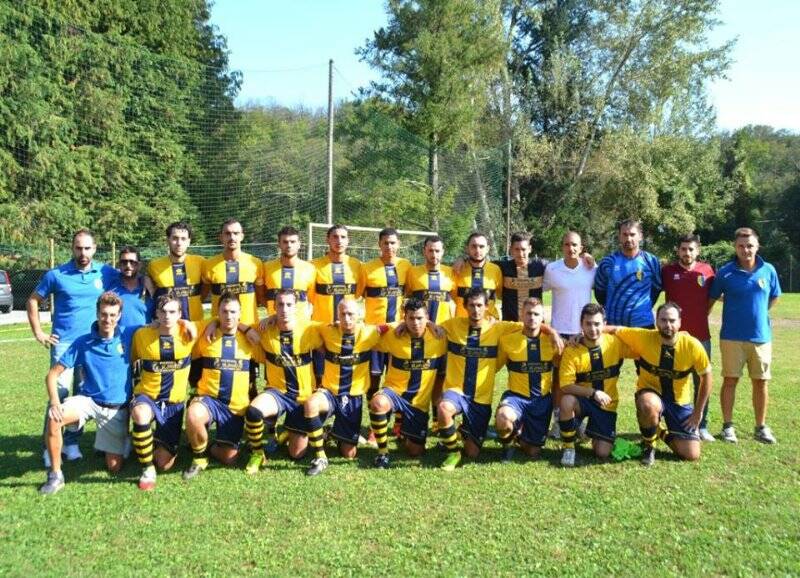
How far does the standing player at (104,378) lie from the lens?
457 centimetres

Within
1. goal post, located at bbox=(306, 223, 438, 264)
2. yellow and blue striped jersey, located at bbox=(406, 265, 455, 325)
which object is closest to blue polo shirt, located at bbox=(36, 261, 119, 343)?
yellow and blue striped jersey, located at bbox=(406, 265, 455, 325)

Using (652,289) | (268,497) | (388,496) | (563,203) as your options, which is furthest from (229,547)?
(563,203)

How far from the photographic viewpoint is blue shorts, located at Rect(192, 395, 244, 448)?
4746 mm

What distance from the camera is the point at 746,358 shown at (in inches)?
217

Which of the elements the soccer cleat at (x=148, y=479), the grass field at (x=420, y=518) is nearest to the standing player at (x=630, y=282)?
the grass field at (x=420, y=518)

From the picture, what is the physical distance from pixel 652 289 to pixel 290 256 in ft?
10.4

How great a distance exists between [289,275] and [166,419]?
1.54 m

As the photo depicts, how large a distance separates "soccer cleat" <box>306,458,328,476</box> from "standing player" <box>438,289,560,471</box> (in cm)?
93

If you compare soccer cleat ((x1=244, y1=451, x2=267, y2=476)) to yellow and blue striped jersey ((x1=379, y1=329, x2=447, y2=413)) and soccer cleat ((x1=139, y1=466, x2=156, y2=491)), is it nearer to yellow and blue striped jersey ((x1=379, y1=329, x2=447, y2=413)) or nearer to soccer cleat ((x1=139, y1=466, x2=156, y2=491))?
soccer cleat ((x1=139, y1=466, x2=156, y2=491))

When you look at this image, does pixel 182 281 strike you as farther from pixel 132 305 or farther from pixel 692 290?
pixel 692 290

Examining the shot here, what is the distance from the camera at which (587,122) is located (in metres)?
27.9

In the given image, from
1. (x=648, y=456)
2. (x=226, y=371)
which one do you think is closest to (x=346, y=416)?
(x=226, y=371)

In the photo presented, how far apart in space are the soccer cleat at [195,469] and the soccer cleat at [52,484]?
0.81m

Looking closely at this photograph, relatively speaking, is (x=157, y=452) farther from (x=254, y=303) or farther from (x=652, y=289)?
(x=652, y=289)
